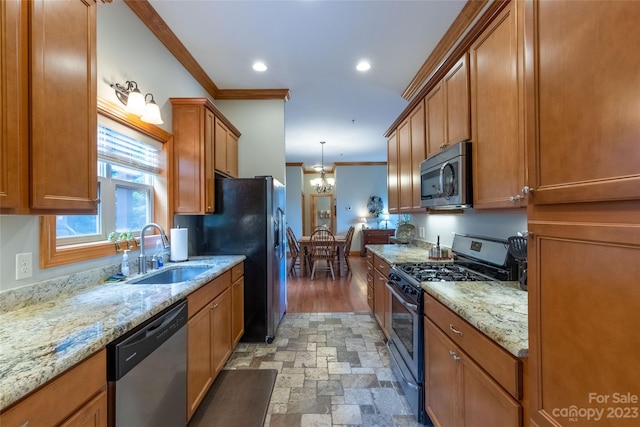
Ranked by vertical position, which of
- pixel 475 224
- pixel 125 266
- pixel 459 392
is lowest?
pixel 459 392

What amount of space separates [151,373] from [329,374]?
147cm

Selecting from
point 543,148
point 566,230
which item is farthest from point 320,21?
point 566,230

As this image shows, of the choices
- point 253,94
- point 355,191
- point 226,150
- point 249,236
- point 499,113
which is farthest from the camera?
point 355,191

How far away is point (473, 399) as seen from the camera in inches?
45.7

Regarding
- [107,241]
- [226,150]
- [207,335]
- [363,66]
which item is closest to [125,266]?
[107,241]

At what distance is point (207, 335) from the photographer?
1.90 meters

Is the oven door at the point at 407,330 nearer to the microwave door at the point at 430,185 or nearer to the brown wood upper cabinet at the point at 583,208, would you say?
the microwave door at the point at 430,185

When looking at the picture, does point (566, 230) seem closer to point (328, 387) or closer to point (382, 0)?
point (328, 387)

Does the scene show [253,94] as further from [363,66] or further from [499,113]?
[499,113]

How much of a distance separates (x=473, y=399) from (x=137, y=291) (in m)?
1.70

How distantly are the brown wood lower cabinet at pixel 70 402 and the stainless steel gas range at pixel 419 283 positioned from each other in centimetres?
154

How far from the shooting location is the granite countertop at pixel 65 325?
0.74m

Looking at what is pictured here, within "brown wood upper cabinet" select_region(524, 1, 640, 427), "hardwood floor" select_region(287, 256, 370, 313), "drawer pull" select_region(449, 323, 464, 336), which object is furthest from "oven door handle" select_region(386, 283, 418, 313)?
"hardwood floor" select_region(287, 256, 370, 313)

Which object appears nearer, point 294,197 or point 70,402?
point 70,402
